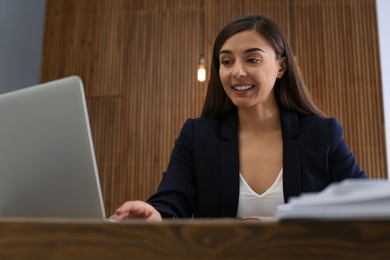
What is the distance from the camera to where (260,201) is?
190 cm

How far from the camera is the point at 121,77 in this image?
5.63 metres

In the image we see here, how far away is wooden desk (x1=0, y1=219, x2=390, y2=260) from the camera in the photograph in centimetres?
64

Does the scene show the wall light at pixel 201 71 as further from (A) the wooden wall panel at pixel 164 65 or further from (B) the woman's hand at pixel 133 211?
(B) the woman's hand at pixel 133 211

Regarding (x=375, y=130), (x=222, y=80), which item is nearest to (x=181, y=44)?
(x=375, y=130)

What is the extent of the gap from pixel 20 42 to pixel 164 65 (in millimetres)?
1665

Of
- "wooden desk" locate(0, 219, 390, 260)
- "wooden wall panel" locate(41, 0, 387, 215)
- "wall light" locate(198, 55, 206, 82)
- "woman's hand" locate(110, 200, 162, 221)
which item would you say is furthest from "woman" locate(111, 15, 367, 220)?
"wooden wall panel" locate(41, 0, 387, 215)

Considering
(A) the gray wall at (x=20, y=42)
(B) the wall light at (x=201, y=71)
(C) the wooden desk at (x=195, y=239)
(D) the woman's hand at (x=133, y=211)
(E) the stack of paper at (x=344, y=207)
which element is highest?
(A) the gray wall at (x=20, y=42)

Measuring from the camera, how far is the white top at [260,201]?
1.89 m

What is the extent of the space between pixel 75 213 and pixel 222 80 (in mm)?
1112

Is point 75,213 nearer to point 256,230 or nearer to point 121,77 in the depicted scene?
point 256,230

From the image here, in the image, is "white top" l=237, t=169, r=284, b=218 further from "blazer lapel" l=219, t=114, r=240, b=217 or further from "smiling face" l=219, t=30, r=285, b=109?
"smiling face" l=219, t=30, r=285, b=109

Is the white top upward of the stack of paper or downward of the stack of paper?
downward

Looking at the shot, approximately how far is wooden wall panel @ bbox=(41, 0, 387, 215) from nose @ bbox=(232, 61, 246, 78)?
338cm

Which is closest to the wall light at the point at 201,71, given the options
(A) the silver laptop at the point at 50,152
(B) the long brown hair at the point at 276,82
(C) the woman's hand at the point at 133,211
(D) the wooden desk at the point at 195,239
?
(B) the long brown hair at the point at 276,82
